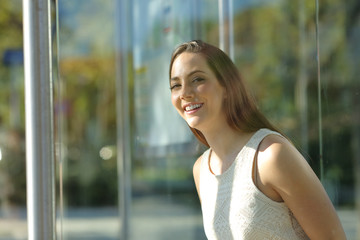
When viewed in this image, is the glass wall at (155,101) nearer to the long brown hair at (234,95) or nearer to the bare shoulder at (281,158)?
the long brown hair at (234,95)

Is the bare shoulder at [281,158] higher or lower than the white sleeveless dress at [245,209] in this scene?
higher

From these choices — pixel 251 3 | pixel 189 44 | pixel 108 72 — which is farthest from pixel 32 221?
pixel 108 72

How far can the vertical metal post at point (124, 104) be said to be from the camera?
5.98 meters

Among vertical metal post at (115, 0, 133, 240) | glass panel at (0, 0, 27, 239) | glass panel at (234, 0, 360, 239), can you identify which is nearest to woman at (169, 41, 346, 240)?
glass panel at (234, 0, 360, 239)

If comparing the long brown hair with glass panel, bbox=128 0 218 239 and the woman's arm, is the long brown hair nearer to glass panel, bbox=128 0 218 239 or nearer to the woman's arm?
the woman's arm

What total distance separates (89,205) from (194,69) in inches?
371

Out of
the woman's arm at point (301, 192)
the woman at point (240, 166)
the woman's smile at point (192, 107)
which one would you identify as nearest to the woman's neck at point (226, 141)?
the woman at point (240, 166)

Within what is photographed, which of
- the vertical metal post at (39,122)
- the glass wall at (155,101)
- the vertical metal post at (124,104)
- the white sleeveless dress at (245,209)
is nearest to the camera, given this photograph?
the vertical metal post at (39,122)

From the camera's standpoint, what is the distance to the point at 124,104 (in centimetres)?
607

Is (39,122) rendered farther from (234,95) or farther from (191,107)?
(234,95)

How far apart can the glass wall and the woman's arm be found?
0.52m

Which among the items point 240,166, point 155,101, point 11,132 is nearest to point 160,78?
point 155,101

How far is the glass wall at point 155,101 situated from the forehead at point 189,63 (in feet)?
1.36

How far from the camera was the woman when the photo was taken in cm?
172
